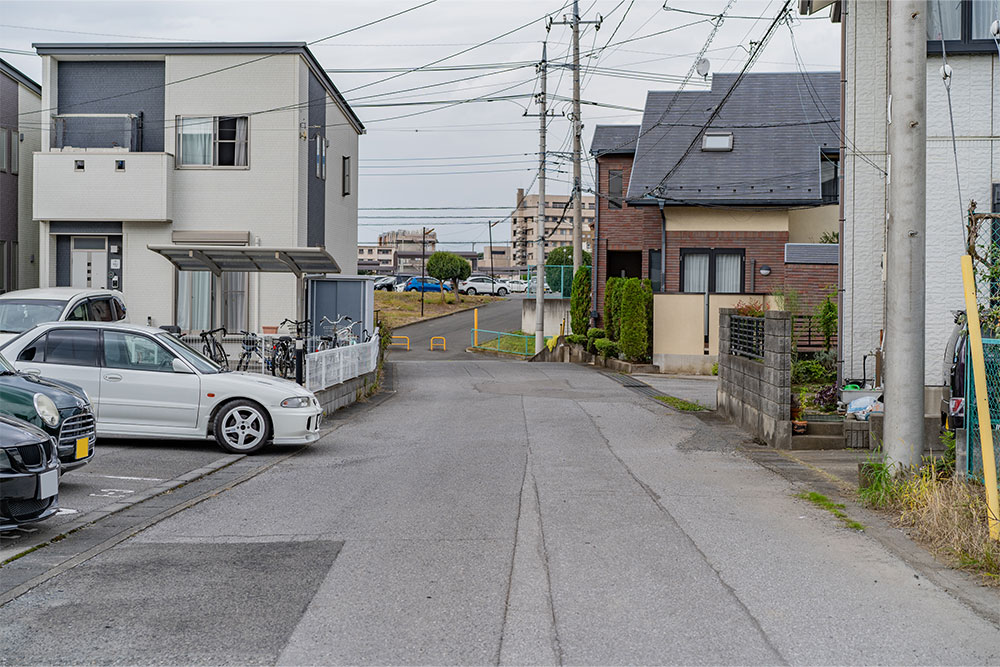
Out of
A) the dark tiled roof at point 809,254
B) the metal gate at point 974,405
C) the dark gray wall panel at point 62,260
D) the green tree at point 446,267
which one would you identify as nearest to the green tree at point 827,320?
the dark tiled roof at point 809,254

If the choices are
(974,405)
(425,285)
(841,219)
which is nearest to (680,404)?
(841,219)

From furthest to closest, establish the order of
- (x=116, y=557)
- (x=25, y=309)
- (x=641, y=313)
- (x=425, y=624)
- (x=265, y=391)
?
(x=641, y=313) → (x=25, y=309) → (x=265, y=391) → (x=116, y=557) → (x=425, y=624)

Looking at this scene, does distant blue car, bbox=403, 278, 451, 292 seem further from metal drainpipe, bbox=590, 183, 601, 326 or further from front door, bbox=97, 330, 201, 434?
front door, bbox=97, 330, 201, 434

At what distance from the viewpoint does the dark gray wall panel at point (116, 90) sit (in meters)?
24.3

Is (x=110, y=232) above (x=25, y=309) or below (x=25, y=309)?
above

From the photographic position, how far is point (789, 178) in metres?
31.5

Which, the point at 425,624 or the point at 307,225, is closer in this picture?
the point at 425,624

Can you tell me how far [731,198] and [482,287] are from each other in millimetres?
47263

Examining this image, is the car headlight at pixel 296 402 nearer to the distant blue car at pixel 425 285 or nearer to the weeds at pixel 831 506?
the weeds at pixel 831 506

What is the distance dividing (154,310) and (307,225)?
434 centimetres

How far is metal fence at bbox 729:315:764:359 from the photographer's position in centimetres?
1462

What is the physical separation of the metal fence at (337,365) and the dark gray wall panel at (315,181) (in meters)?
4.74

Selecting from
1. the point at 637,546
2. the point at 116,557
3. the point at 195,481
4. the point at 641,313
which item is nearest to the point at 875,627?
the point at 637,546

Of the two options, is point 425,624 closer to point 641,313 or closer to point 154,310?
point 154,310
